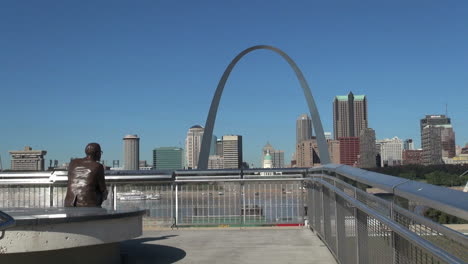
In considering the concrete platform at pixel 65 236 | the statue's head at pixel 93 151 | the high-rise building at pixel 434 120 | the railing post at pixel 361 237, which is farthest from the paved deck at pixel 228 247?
the high-rise building at pixel 434 120

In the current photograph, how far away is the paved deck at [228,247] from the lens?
722 cm

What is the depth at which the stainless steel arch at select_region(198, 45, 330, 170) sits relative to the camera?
44500 mm

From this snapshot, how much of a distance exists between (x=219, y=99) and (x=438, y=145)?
88523 millimetres

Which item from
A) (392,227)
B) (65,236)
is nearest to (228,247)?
(65,236)

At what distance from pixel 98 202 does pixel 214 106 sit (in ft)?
149

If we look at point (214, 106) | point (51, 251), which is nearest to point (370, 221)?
point (51, 251)

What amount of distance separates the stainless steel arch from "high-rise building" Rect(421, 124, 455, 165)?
58.4m

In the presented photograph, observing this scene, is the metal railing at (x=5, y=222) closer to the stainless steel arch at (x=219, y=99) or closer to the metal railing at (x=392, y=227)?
the metal railing at (x=392, y=227)

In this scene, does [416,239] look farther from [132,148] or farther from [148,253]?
[132,148]

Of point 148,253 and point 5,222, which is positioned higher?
point 5,222

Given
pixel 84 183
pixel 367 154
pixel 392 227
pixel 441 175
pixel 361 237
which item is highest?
pixel 367 154

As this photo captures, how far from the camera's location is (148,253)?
25.5ft

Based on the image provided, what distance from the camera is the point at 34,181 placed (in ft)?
35.3

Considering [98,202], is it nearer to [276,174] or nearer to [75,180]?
[75,180]
